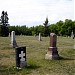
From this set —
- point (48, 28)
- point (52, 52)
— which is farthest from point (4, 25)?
point (52, 52)

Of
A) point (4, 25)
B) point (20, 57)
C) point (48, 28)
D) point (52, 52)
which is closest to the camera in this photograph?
point (20, 57)

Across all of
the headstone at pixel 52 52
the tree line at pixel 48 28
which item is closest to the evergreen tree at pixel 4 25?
the tree line at pixel 48 28

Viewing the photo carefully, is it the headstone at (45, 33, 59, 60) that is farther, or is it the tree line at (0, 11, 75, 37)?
the tree line at (0, 11, 75, 37)

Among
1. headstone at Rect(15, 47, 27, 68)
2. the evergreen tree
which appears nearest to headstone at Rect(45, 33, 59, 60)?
headstone at Rect(15, 47, 27, 68)

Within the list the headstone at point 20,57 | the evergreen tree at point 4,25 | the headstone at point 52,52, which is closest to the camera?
the headstone at point 20,57

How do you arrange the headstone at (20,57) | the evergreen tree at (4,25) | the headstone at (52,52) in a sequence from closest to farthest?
the headstone at (20,57) → the headstone at (52,52) → the evergreen tree at (4,25)

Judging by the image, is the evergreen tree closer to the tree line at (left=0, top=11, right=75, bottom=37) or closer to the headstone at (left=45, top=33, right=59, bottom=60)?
the tree line at (left=0, top=11, right=75, bottom=37)

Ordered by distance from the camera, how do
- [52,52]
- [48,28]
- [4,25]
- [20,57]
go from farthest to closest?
[48,28], [4,25], [52,52], [20,57]

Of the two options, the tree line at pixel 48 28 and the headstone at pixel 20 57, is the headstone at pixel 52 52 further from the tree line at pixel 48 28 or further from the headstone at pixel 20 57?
the tree line at pixel 48 28

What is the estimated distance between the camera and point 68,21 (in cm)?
10469

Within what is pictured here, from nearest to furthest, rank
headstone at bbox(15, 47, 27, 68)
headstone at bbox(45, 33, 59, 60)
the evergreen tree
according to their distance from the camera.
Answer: headstone at bbox(15, 47, 27, 68), headstone at bbox(45, 33, 59, 60), the evergreen tree

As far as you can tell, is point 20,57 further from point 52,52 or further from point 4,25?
point 4,25

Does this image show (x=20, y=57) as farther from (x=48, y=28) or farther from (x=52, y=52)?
(x=48, y=28)

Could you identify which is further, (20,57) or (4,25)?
(4,25)
